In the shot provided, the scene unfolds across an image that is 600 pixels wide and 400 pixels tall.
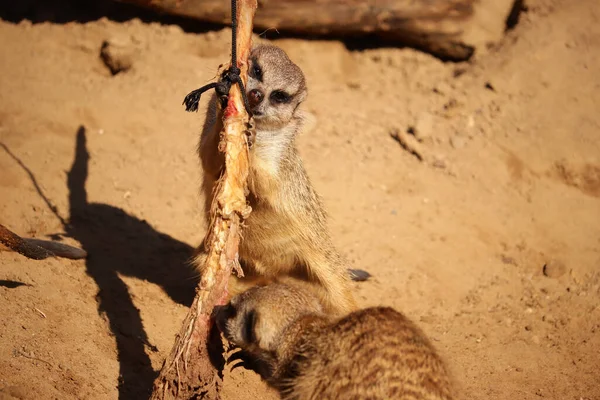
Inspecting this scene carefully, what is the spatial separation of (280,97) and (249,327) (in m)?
1.89

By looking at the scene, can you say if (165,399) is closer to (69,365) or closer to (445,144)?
(69,365)

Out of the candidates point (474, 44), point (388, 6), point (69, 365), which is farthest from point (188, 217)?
point (474, 44)

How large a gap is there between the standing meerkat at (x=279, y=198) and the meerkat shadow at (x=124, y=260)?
0.67m

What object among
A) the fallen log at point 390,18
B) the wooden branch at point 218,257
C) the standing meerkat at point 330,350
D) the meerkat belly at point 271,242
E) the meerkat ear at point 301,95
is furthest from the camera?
the fallen log at point 390,18

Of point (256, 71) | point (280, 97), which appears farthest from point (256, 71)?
point (280, 97)

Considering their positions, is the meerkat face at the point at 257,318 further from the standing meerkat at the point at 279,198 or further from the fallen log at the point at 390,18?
the fallen log at the point at 390,18

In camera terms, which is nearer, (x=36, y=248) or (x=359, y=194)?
(x=36, y=248)

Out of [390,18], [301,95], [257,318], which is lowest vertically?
[257,318]

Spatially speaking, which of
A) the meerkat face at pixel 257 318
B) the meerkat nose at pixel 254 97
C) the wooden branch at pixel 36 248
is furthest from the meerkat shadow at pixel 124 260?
the meerkat nose at pixel 254 97

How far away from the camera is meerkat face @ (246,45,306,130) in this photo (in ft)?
15.5

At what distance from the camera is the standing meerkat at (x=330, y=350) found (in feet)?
11.0

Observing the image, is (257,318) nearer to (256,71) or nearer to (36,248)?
(36,248)

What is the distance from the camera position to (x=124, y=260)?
5.51 metres

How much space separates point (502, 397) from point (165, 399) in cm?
244
